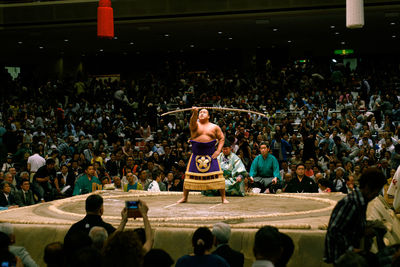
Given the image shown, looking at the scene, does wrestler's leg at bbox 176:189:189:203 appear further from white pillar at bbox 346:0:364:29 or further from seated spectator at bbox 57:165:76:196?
seated spectator at bbox 57:165:76:196

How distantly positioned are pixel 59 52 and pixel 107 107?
3446 mm

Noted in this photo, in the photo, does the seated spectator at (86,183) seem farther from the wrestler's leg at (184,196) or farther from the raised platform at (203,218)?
the wrestler's leg at (184,196)

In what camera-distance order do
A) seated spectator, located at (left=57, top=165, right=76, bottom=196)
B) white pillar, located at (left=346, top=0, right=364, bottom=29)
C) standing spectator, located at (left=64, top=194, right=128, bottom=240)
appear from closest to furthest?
standing spectator, located at (left=64, top=194, right=128, bottom=240) → white pillar, located at (left=346, top=0, right=364, bottom=29) → seated spectator, located at (left=57, top=165, right=76, bottom=196)

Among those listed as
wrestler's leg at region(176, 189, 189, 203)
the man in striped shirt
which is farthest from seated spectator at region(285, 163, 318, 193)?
the man in striped shirt

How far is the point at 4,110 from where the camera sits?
1042cm

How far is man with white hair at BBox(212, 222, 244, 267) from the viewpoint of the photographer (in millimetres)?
2238

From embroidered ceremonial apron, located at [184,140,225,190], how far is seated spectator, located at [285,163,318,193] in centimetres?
113

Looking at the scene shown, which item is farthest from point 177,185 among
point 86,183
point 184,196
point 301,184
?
point 184,196

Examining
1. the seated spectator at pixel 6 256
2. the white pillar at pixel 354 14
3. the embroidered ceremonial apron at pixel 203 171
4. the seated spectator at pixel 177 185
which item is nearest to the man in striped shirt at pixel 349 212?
the seated spectator at pixel 6 256

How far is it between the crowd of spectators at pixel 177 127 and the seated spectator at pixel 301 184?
0.09m

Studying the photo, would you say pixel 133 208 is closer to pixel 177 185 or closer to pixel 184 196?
pixel 184 196

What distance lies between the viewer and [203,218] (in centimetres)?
352

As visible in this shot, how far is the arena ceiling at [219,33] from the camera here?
9.70 m

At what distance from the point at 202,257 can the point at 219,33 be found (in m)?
9.77
